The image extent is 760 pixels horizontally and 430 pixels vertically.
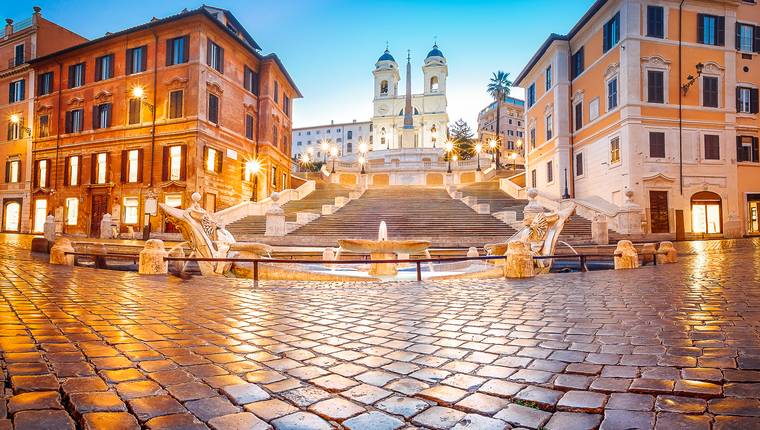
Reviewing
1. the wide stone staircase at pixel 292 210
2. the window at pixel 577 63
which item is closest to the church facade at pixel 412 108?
the wide stone staircase at pixel 292 210

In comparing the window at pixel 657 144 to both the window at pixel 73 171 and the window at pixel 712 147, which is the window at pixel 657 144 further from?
the window at pixel 73 171

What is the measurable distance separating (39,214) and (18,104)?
36.0 ft

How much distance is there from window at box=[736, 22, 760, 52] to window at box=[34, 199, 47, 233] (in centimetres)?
5274

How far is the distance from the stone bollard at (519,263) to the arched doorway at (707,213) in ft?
70.0

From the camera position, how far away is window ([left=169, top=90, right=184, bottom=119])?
27.8 m

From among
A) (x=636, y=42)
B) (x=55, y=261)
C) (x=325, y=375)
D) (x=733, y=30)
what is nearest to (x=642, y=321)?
(x=325, y=375)

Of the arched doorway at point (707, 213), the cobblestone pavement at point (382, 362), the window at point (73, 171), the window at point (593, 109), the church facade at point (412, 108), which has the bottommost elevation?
the cobblestone pavement at point (382, 362)

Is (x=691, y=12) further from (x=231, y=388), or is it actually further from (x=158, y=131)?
(x=158, y=131)

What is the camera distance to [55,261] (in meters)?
11.4

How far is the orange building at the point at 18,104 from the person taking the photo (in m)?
34.2

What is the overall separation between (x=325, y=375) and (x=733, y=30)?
3442 cm

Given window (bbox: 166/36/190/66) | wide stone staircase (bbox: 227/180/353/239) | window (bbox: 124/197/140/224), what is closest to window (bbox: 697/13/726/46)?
wide stone staircase (bbox: 227/180/353/239)

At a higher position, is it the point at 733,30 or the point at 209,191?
the point at 733,30

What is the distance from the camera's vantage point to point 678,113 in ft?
78.7
